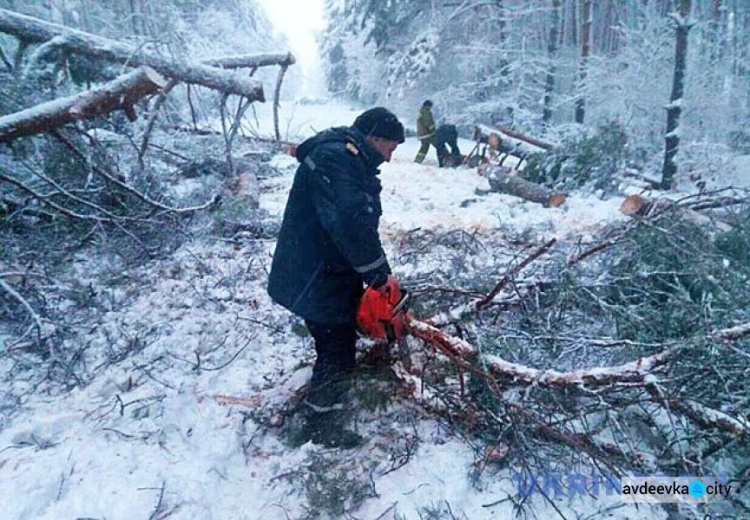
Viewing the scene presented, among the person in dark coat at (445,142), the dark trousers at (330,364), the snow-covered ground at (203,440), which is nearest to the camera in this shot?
the snow-covered ground at (203,440)

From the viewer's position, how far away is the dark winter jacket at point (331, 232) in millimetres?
2340

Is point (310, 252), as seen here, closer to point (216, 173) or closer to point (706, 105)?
point (216, 173)

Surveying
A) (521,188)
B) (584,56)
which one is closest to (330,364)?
(521,188)

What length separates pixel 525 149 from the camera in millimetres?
9977

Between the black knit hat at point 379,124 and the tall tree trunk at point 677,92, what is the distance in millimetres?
9232

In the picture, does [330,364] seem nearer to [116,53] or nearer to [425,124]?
[116,53]

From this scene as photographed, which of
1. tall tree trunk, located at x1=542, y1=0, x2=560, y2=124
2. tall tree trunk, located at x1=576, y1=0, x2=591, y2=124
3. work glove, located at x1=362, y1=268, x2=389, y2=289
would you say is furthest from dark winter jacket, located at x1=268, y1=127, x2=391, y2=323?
tall tree trunk, located at x1=542, y1=0, x2=560, y2=124

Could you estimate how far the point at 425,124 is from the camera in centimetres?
1179

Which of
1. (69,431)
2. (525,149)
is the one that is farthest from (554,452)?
(525,149)

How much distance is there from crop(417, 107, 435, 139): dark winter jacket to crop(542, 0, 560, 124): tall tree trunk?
17.1 ft

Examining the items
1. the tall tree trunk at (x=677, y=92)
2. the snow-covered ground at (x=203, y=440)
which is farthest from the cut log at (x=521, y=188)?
the snow-covered ground at (x=203, y=440)

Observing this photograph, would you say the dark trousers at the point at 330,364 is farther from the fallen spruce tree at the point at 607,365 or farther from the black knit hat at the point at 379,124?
the black knit hat at the point at 379,124

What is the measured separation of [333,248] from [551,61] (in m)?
14.5

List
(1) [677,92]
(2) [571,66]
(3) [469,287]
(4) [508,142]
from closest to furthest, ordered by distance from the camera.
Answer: (3) [469,287] < (1) [677,92] < (4) [508,142] < (2) [571,66]
